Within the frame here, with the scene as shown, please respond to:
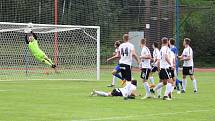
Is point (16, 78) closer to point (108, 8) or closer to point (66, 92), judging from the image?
point (66, 92)

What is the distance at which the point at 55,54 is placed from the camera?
34438 millimetres

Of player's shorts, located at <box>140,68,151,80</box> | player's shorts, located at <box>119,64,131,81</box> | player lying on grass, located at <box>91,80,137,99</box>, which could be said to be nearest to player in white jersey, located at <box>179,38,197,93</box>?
player's shorts, located at <box>140,68,151,80</box>

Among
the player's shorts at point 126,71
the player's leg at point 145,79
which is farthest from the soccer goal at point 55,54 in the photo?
the player's shorts at point 126,71

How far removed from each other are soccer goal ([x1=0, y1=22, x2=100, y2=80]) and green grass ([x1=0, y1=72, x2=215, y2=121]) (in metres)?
10.5

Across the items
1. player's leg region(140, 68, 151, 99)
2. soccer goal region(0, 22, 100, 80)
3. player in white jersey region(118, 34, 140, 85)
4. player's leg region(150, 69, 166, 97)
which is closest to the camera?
player in white jersey region(118, 34, 140, 85)

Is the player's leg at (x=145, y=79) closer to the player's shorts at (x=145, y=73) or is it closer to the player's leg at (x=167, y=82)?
the player's shorts at (x=145, y=73)

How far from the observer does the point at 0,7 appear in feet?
136

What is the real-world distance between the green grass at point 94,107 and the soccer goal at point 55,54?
34.3 feet

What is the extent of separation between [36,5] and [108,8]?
704cm

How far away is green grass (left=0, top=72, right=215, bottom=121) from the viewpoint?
14852 mm

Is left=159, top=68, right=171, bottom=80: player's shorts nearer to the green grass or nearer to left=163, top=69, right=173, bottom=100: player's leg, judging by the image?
left=163, top=69, right=173, bottom=100: player's leg

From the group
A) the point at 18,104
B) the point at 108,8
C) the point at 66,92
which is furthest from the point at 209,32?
the point at 18,104

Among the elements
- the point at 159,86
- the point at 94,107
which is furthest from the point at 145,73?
the point at 94,107

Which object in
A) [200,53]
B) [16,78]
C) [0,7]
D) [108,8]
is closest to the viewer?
[16,78]
